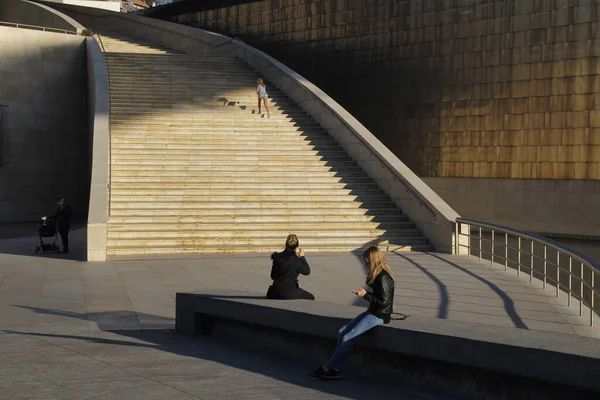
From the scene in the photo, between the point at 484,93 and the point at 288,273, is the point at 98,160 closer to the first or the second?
the point at 288,273

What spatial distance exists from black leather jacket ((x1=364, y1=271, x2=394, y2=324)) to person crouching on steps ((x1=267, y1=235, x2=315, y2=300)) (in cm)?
208

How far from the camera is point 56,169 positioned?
30.0 m

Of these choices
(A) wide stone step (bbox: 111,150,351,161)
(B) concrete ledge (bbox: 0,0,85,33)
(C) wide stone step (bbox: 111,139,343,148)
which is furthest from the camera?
(B) concrete ledge (bbox: 0,0,85,33)

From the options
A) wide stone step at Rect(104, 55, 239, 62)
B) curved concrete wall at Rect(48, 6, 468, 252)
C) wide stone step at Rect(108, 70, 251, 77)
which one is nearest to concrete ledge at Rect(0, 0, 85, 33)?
curved concrete wall at Rect(48, 6, 468, 252)

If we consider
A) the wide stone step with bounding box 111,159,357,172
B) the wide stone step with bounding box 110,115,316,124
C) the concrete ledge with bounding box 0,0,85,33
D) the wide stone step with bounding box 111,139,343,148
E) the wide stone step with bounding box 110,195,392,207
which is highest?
the concrete ledge with bounding box 0,0,85,33

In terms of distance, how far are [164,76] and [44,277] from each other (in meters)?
14.8

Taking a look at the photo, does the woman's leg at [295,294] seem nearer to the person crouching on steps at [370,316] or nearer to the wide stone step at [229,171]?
the person crouching on steps at [370,316]

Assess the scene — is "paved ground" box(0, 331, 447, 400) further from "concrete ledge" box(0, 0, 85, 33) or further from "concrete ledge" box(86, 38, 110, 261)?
"concrete ledge" box(0, 0, 85, 33)

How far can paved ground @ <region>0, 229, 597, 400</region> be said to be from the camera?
666 centimetres

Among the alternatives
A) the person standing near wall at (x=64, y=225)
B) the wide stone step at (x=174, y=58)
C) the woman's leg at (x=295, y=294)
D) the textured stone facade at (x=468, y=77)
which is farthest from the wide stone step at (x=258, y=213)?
the wide stone step at (x=174, y=58)

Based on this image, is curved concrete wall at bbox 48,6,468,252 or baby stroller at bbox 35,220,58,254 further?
curved concrete wall at bbox 48,6,468,252

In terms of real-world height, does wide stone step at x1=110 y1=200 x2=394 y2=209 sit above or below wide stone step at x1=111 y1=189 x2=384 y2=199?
below

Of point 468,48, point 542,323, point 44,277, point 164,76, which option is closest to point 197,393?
point 542,323

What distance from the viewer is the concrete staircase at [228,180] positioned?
58.0ft
